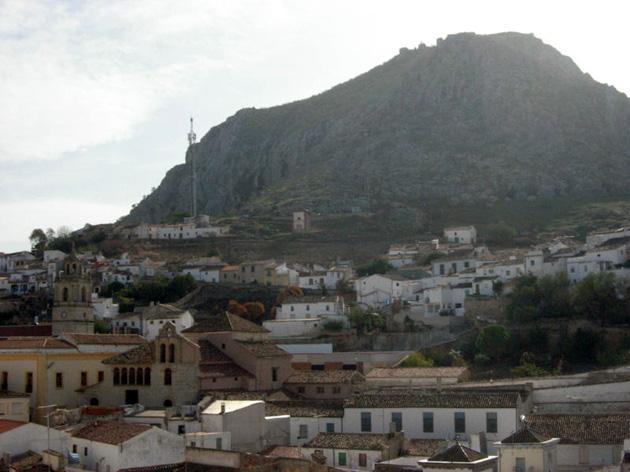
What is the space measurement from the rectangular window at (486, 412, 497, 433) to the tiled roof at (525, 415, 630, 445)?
121 centimetres

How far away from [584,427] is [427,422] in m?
6.33

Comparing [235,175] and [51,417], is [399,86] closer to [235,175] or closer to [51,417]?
[235,175]

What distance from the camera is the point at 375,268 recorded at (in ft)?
290

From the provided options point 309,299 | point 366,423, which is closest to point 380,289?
point 309,299

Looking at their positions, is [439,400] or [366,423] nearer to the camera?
[439,400]

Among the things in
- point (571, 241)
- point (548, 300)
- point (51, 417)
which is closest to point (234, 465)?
point (51, 417)

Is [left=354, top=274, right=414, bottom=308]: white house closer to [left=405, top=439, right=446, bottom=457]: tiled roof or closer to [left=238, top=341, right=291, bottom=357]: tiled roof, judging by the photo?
[left=238, top=341, right=291, bottom=357]: tiled roof

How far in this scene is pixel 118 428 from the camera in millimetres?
38719

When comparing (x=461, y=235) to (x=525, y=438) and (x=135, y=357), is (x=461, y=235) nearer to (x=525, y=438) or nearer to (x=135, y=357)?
(x=135, y=357)

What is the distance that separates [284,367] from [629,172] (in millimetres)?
89754

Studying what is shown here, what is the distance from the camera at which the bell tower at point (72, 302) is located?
5931 cm

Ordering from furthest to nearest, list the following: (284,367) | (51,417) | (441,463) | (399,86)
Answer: (399,86)
(284,367)
(51,417)
(441,463)

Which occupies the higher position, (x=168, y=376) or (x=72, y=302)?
(x=72, y=302)

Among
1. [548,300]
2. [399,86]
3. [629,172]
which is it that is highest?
[399,86]
